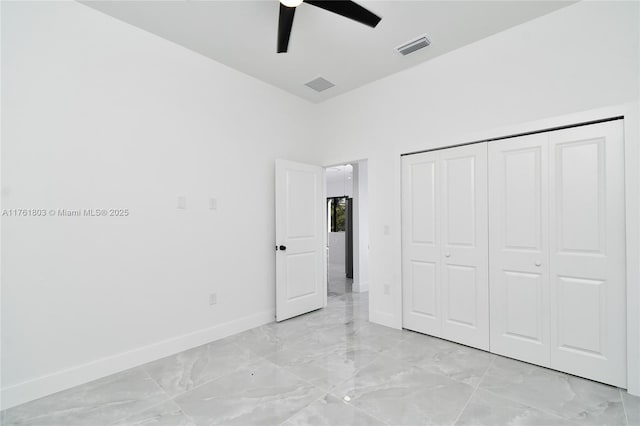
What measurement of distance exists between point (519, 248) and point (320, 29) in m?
2.73

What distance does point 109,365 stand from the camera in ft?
8.17

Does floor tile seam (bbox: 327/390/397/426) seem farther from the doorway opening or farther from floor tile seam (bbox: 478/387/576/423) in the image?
the doorway opening

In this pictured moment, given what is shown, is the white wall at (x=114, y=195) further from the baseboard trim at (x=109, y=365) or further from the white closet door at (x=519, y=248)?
the white closet door at (x=519, y=248)

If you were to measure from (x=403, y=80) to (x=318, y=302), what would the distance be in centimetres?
314

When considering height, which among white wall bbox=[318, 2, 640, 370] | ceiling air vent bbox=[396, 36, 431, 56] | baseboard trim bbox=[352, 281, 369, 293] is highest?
ceiling air vent bbox=[396, 36, 431, 56]

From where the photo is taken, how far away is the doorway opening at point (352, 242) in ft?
17.3

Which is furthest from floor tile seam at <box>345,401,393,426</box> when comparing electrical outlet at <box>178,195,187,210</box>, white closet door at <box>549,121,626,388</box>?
electrical outlet at <box>178,195,187,210</box>

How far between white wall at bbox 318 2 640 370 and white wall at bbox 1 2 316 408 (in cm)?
147

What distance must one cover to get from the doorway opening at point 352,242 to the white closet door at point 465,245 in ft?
4.37

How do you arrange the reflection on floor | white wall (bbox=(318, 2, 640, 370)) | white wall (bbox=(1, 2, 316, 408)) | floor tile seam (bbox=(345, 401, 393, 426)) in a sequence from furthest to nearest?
the reflection on floor → white wall (bbox=(318, 2, 640, 370)) → white wall (bbox=(1, 2, 316, 408)) → floor tile seam (bbox=(345, 401, 393, 426))

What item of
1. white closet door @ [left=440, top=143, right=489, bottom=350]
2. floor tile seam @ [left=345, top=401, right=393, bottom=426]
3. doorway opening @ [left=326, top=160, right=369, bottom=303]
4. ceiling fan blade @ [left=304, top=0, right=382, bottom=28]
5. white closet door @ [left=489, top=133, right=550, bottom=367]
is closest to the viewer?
floor tile seam @ [left=345, top=401, right=393, bottom=426]

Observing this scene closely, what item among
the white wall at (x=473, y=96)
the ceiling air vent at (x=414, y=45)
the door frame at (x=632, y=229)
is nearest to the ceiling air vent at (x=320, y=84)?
the white wall at (x=473, y=96)

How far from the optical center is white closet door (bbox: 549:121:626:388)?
7.36ft

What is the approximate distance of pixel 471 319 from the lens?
9.77ft
